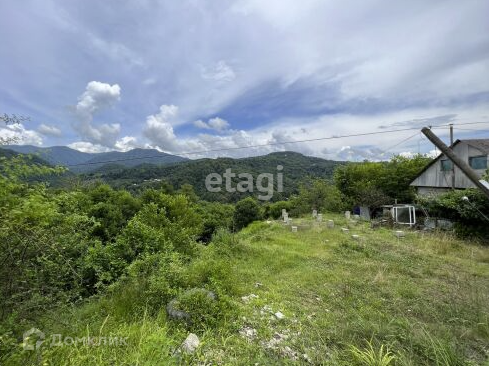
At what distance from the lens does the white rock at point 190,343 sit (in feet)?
10.3

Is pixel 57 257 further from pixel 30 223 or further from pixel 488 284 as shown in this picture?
pixel 488 284

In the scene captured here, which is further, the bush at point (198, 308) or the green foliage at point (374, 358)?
the bush at point (198, 308)

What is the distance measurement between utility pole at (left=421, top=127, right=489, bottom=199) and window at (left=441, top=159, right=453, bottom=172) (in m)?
18.4

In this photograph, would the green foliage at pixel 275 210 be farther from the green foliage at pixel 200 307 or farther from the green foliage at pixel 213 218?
the green foliage at pixel 200 307

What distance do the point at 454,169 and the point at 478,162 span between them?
50.6 inches

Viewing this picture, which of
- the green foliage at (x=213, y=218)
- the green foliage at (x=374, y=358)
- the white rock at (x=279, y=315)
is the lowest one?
the green foliage at (x=213, y=218)

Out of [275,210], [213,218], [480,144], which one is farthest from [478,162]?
[213,218]

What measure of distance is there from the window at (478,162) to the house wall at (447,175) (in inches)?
8.5

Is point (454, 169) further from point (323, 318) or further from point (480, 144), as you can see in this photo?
point (323, 318)

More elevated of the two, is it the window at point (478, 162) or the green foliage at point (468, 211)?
the window at point (478, 162)

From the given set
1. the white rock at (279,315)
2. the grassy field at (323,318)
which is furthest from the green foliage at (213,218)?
the white rock at (279,315)

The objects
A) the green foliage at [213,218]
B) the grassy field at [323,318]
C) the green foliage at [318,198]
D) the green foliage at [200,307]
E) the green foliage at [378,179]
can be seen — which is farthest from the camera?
the green foliage at [213,218]

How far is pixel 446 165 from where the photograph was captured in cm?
1820

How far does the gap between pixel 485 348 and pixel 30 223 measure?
589 cm
